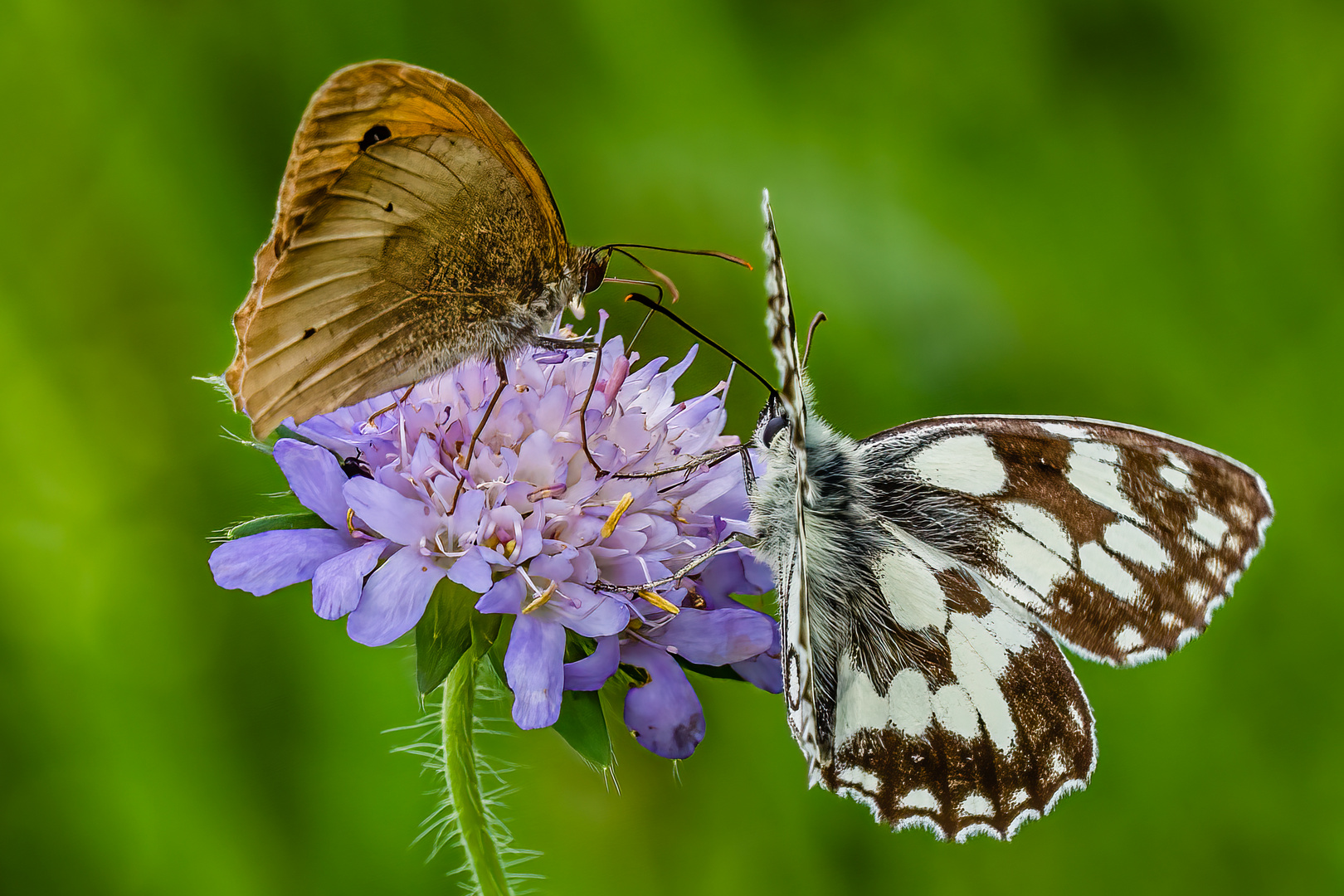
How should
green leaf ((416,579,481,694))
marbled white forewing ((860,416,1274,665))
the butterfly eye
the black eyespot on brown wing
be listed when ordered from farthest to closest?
the butterfly eye → marbled white forewing ((860,416,1274,665)) → the black eyespot on brown wing → green leaf ((416,579,481,694))

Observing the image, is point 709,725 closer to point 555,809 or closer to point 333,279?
point 555,809

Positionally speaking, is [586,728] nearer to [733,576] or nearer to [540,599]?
[540,599]

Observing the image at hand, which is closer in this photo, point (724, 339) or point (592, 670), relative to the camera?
point (592, 670)

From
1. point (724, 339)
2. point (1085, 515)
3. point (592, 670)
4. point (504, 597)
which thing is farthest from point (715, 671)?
point (724, 339)

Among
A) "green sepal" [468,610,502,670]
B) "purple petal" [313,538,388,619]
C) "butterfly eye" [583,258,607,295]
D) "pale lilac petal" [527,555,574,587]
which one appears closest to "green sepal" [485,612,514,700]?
"green sepal" [468,610,502,670]

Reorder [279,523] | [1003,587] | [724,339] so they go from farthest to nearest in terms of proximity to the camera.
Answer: [724,339], [1003,587], [279,523]

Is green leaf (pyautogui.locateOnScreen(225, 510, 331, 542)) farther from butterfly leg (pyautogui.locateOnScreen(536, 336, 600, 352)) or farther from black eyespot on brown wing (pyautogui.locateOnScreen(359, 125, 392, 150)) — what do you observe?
black eyespot on brown wing (pyautogui.locateOnScreen(359, 125, 392, 150))
